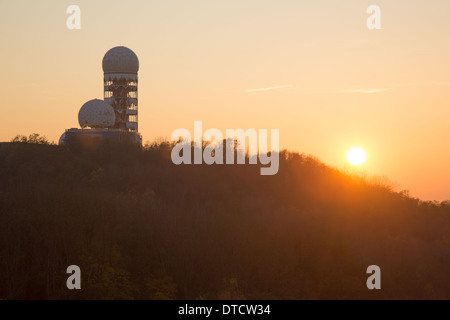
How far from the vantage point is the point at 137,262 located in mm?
45562

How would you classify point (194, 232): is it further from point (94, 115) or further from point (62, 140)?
point (62, 140)

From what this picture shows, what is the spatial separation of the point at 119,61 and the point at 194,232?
91.6ft

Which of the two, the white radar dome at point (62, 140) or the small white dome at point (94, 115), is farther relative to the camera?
the small white dome at point (94, 115)

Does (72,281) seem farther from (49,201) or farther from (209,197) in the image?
(209,197)

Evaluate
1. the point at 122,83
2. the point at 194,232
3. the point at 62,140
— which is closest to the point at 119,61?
the point at 122,83

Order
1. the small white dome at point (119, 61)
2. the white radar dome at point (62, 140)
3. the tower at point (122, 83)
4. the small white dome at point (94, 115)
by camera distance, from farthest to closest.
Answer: the tower at point (122, 83) → the small white dome at point (119, 61) → the small white dome at point (94, 115) → the white radar dome at point (62, 140)

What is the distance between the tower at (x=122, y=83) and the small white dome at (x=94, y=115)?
18.4 feet

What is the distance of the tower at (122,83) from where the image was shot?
72812 mm

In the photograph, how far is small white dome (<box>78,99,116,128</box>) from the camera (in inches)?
2623

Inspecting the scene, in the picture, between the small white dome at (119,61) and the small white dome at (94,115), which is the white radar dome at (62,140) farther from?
the small white dome at (119,61)

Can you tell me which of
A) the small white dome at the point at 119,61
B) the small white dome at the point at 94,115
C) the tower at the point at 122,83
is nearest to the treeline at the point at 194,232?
the small white dome at the point at 94,115

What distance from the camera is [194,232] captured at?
50656mm
